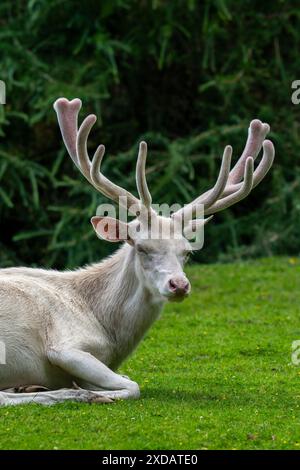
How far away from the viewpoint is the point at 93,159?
820cm

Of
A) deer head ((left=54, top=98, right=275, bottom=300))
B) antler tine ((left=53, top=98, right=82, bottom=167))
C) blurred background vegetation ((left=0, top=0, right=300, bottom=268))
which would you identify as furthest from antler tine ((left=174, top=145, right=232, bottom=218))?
blurred background vegetation ((left=0, top=0, right=300, bottom=268))

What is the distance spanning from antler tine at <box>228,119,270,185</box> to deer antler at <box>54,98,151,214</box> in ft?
3.69

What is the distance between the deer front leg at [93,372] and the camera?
7949 mm

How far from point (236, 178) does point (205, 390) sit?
69.5 inches

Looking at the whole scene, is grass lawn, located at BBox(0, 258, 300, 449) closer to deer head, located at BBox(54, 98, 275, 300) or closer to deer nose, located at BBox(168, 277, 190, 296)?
deer nose, located at BBox(168, 277, 190, 296)

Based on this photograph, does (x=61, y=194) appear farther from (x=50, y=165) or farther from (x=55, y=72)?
(x=55, y=72)

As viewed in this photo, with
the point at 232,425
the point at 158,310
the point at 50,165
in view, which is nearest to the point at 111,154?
the point at 50,165

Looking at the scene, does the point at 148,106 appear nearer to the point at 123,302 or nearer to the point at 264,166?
the point at 264,166

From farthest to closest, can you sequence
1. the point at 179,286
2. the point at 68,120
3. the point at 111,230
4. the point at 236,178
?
the point at 236,178, the point at 68,120, the point at 111,230, the point at 179,286

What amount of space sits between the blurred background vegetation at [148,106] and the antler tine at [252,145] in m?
8.29

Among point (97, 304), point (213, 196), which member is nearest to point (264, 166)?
point (213, 196)

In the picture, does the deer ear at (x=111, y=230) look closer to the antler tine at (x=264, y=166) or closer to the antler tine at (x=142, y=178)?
the antler tine at (x=142, y=178)

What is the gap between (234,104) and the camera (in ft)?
63.3

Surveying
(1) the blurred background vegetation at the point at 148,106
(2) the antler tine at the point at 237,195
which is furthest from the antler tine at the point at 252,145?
(1) the blurred background vegetation at the point at 148,106
